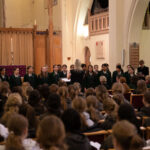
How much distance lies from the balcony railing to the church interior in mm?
56

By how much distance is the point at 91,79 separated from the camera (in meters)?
10.0

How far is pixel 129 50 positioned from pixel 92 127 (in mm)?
9459

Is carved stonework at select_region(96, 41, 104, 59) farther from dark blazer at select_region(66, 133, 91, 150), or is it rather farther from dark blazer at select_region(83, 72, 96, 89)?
dark blazer at select_region(66, 133, 91, 150)

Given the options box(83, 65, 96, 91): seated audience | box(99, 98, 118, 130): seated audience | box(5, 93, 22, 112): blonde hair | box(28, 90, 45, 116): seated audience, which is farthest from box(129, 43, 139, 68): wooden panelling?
box(5, 93, 22, 112): blonde hair

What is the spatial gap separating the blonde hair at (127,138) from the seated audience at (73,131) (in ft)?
1.68

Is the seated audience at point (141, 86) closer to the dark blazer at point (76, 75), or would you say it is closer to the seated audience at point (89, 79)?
the dark blazer at point (76, 75)

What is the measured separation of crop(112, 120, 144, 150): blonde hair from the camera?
2.49 meters

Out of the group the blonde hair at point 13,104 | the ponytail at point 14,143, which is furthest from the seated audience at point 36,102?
the ponytail at point 14,143

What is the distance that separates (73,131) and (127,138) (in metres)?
0.65

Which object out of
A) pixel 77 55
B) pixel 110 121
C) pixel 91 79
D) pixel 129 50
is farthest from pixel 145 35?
pixel 110 121

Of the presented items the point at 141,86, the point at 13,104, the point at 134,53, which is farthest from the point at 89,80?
the point at 13,104

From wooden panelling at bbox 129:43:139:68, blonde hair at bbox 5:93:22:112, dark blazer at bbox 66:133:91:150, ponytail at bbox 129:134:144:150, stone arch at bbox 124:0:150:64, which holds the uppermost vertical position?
stone arch at bbox 124:0:150:64

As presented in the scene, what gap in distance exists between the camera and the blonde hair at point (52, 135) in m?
2.44

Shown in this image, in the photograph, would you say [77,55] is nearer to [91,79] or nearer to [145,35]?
[145,35]
